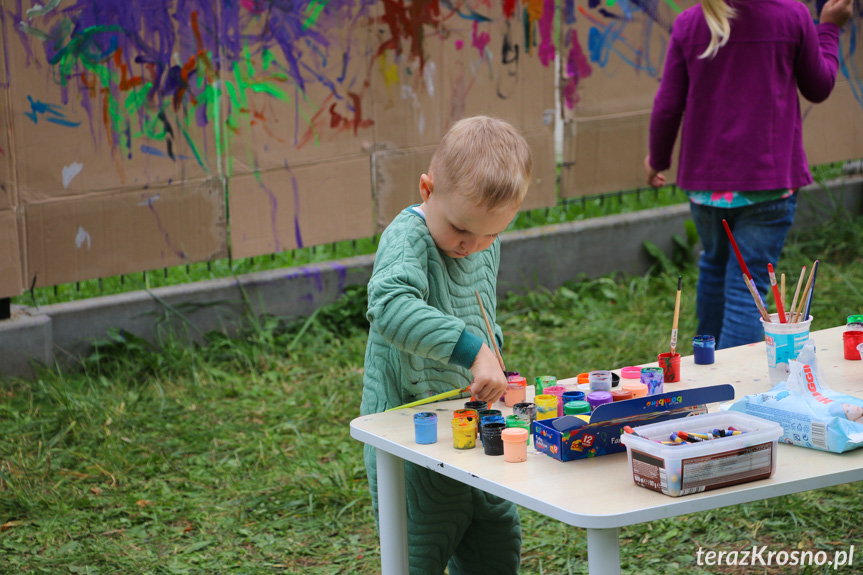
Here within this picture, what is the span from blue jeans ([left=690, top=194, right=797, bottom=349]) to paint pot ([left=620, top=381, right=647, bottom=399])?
5.40 ft

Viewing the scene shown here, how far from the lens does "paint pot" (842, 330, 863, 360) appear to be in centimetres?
249

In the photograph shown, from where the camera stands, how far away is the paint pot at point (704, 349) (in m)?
2.51

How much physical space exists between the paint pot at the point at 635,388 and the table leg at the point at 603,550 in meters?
0.61

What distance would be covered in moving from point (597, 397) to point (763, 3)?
2276mm

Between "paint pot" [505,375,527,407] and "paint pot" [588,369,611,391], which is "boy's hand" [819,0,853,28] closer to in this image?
"paint pot" [588,369,611,391]

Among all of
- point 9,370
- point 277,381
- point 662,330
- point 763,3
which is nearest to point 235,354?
point 277,381

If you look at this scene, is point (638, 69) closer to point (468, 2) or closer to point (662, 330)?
point (468, 2)

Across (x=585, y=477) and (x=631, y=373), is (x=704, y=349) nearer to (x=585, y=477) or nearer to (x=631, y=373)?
(x=631, y=373)

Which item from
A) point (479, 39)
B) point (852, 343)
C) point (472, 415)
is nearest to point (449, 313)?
point (472, 415)

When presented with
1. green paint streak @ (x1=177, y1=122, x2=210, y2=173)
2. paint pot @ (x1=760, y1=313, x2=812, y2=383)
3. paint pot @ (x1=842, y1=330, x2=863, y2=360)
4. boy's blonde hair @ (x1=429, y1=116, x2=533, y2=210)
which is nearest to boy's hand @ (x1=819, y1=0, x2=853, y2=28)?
paint pot @ (x1=842, y1=330, x2=863, y2=360)

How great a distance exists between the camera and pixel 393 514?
2.20m

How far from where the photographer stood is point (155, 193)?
499 centimetres

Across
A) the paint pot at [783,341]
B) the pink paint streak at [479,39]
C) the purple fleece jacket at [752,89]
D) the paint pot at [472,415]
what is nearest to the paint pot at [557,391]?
the paint pot at [472,415]

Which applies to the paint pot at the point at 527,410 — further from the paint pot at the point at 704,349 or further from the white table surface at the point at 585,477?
the paint pot at the point at 704,349
